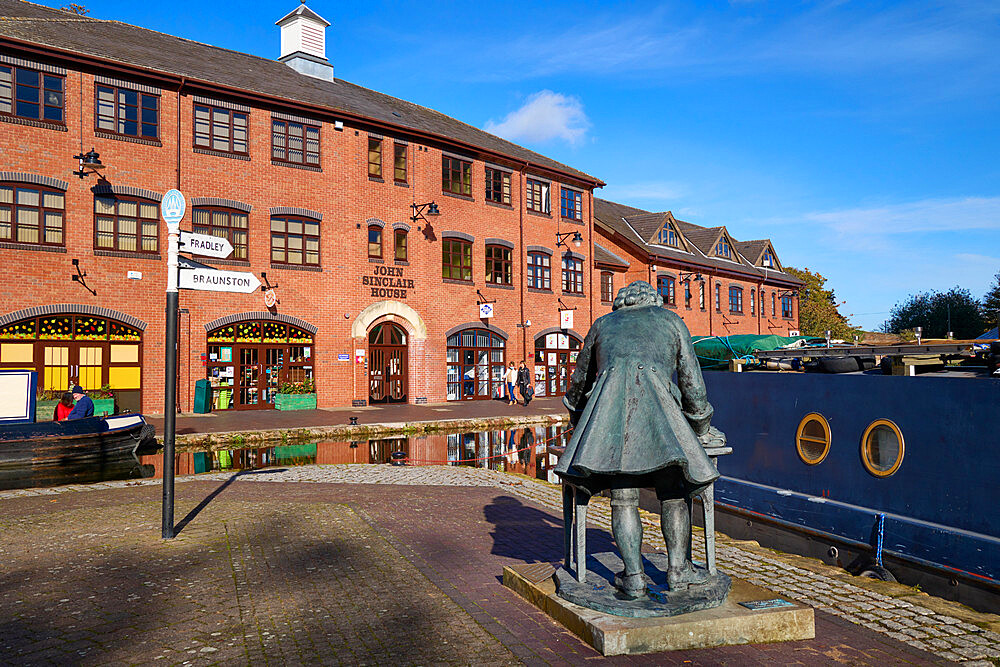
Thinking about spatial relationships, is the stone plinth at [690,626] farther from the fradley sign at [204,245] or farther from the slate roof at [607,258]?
the slate roof at [607,258]

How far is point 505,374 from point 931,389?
22.9 m

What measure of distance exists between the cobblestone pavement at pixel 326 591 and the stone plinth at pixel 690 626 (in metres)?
0.08

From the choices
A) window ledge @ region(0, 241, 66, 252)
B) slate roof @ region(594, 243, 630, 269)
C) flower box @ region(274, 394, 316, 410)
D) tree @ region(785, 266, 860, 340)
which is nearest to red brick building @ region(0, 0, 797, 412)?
window ledge @ region(0, 241, 66, 252)

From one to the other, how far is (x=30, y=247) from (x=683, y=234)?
3535 cm

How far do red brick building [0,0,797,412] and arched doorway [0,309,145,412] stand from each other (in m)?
0.05

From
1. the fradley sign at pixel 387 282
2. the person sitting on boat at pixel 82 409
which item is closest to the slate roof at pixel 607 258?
the fradley sign at pixel 387 282

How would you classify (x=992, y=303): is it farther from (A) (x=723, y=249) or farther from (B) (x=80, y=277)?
(B) (x=80, y=277)

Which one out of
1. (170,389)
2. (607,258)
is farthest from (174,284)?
(607,258)

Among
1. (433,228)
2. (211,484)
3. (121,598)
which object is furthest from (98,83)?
(121,598)

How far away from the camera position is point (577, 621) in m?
4.41

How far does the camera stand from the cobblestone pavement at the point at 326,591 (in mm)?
4297

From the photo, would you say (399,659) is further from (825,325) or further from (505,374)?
(825,325)

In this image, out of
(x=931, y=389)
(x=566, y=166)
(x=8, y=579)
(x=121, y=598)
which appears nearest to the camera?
(x=121, y=598)

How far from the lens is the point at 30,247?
63.3ft
